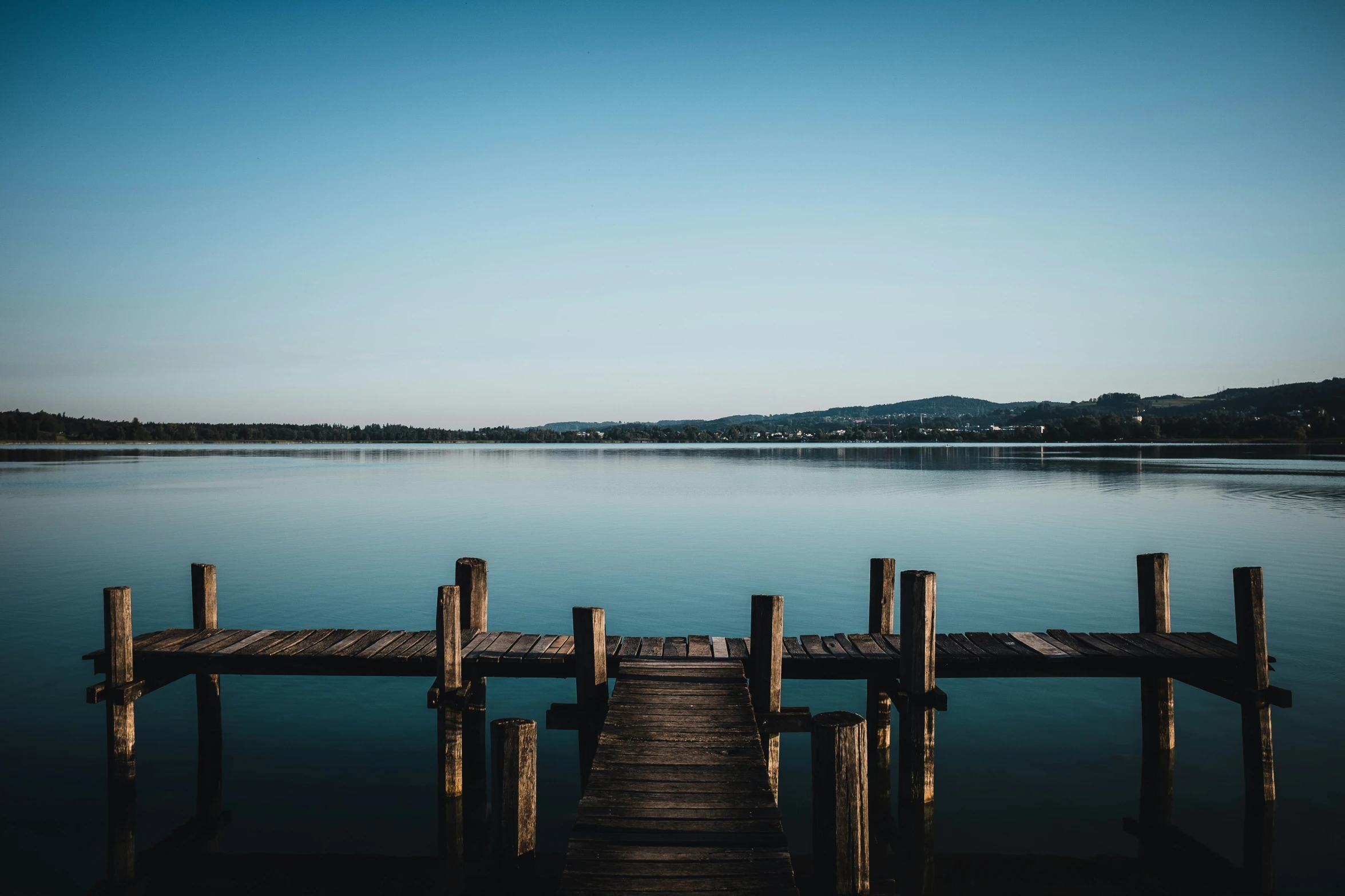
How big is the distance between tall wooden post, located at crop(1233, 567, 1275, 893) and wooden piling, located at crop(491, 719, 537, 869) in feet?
27.6

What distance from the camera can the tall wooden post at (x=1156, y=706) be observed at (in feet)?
36.1

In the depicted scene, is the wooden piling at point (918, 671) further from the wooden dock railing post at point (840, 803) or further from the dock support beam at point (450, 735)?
the dock support beam at point (450, 735)

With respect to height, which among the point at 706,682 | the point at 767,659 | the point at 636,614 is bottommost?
the point at 636,614

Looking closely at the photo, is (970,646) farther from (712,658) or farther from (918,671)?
(712,658)

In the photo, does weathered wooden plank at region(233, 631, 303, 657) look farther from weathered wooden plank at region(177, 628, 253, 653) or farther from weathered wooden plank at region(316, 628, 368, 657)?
weathered wooden plank at region(316, 628, 368, 657)

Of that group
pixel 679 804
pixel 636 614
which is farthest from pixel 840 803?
pixel 636 614

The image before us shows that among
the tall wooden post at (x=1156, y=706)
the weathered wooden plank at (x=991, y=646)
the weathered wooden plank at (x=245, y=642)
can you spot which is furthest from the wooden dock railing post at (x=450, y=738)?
the tall wooden post at (x=1156, y=706)

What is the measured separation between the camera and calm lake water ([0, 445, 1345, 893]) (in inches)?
403

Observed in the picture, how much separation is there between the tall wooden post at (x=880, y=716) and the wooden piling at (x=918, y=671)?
3.01ft

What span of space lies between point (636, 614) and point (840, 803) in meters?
16.5

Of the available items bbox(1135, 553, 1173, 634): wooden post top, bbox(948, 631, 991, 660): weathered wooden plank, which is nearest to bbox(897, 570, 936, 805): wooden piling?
bbox(948, 631, 991, 660): weathered wooden plank

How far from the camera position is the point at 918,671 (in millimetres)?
9312

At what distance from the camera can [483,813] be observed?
33.9ft

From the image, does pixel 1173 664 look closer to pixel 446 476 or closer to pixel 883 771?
pixel 883 771
